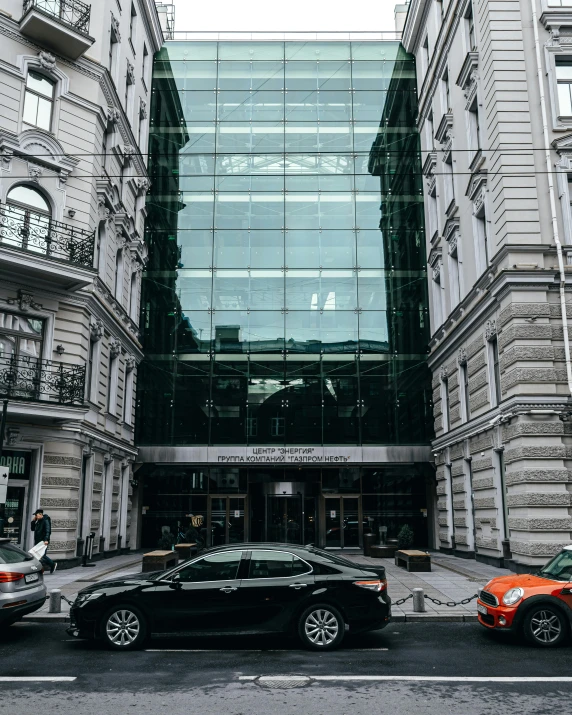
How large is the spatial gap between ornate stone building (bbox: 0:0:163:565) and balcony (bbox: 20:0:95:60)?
4 centimetres

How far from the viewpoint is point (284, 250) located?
31484mm

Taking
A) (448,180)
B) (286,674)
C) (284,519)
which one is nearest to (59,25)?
(448,180)

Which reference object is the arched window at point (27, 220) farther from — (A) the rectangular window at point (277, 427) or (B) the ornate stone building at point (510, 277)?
(B) the ornate stone building at point (510, 277)

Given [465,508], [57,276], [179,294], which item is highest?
[179,294]

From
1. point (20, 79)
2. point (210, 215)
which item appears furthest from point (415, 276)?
point (20, 79)

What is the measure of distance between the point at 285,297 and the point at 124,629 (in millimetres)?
22003

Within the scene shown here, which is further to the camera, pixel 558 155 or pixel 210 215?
pixel 210 215

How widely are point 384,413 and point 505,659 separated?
2024cm

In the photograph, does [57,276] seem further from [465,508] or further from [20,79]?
[465,508]

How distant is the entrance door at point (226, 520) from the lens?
2869 cm

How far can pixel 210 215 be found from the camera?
3186cm

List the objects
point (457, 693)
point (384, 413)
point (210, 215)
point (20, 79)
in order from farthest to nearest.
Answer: point (210, 215), point (384, 413), point (20, 79), point (457, 693)

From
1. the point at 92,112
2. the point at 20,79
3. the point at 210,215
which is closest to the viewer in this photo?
the point at 20,79

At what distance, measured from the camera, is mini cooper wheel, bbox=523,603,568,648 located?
10.2 metres
